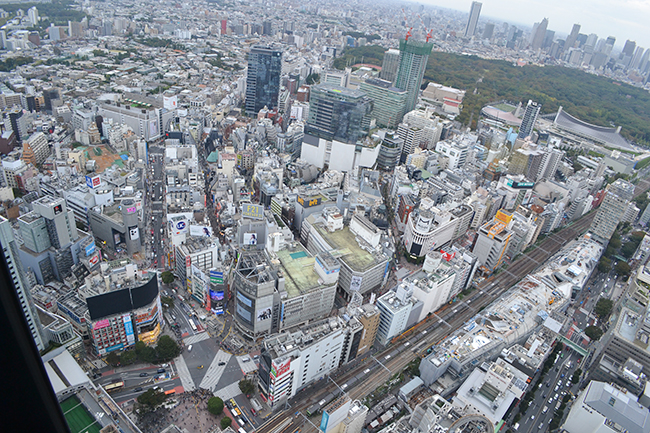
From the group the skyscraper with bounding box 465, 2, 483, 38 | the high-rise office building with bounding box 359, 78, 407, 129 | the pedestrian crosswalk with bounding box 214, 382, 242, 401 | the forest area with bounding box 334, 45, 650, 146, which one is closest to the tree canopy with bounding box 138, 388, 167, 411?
the pedestrian crosswalk with bounding box 214, 382, 242, 401

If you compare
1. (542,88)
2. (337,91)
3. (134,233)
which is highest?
(337,91)

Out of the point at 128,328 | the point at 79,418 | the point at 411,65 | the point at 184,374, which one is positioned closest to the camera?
the point at 79,418

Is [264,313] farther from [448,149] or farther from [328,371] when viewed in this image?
[448,149]

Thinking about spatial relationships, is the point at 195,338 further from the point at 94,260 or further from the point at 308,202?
the point at 308,202

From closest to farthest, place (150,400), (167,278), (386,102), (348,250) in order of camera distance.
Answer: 1. (150,400)
2. (167,278)
3. (348,250)
4. (386,102)

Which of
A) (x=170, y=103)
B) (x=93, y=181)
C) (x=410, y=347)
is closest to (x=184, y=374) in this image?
(x=410, y=347)

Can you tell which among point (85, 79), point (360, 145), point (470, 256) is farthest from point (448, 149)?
point (85, 79)

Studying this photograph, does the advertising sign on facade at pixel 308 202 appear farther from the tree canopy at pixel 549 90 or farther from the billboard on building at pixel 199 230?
the tree canopy at pixel 549 90
